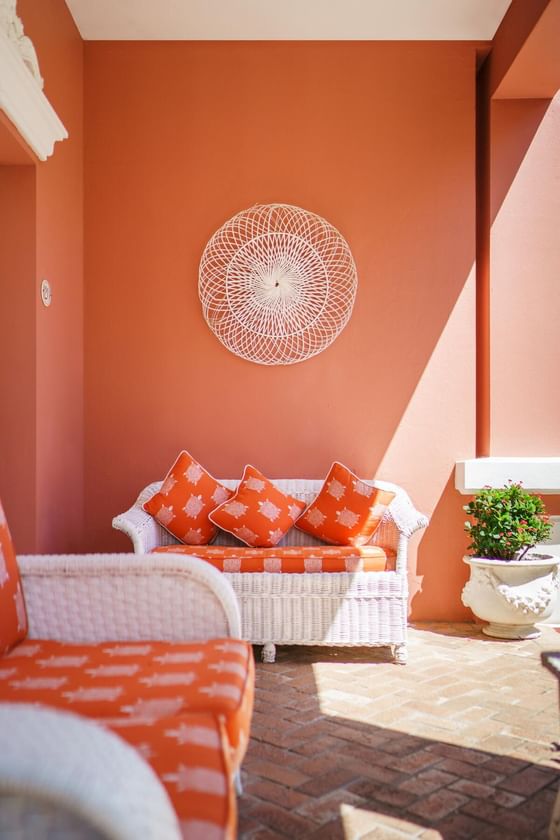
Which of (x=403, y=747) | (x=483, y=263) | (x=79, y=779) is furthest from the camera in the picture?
(x=483, y=263)

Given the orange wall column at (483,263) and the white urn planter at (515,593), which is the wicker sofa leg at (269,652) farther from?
the orange wall column at (483,263)

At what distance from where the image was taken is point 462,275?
4.56 m

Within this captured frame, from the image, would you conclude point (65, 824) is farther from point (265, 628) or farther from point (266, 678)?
point (265, 628)

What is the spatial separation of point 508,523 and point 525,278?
4.48 ft

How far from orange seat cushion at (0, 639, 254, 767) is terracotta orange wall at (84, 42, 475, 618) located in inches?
99.3

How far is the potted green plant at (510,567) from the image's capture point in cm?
397

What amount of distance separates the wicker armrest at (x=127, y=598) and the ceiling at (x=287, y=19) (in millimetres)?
3202

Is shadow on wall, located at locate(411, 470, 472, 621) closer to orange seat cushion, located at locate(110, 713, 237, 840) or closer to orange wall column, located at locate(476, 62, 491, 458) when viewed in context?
orange wall column, located at locate(476, 62, 491, 458)

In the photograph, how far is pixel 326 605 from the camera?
145 inches

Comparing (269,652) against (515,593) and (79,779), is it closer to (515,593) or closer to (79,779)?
(515,593)

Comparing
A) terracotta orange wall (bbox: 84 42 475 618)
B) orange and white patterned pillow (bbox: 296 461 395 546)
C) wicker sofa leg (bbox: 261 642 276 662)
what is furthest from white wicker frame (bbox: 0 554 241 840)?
terracotta orange wall (bbox: 84 42 475 618)

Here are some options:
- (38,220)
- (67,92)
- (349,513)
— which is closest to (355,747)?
(349,513)

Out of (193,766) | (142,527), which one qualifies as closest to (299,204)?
A: (142,527)

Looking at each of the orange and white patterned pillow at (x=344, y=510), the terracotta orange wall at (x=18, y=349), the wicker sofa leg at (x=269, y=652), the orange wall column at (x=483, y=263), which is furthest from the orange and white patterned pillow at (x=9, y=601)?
the orange wall column at (x=483, y=263)
